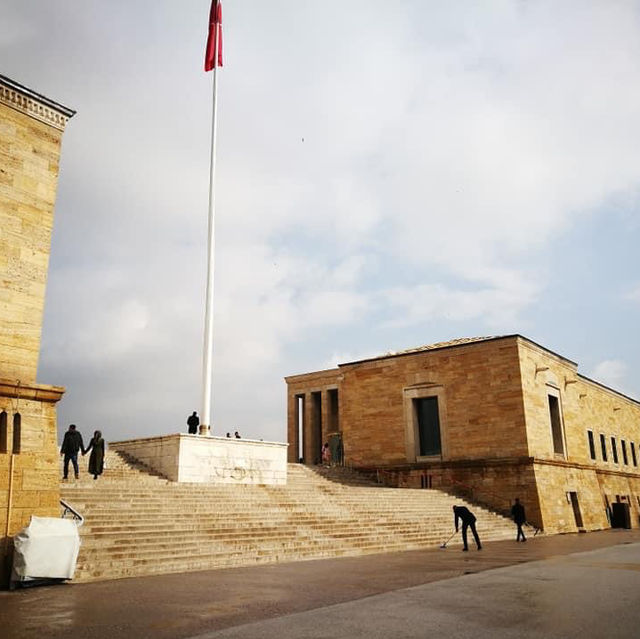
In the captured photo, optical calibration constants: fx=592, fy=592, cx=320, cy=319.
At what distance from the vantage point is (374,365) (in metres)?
29.3

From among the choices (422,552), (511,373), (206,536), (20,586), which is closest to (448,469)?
(511,373)

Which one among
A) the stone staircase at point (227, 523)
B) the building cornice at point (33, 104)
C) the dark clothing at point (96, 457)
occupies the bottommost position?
the stone staircase at point (227, 523)

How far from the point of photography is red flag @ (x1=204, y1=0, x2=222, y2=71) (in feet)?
71.3

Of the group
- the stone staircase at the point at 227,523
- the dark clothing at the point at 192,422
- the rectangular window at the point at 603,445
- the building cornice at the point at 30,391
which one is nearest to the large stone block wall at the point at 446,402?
the stone staircase at the point at 227,523

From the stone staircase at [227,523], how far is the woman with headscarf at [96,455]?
342 millimetres

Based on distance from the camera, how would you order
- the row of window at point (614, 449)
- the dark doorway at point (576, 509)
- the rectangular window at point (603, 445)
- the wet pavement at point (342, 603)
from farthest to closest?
the rectangular window at point (603, 445) < the row of window at point (614, 449) < the dark doorway at point (576, 509) < the wet pavement at point (342, 603)

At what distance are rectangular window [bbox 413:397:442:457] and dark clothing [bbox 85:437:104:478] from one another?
15.9 meters

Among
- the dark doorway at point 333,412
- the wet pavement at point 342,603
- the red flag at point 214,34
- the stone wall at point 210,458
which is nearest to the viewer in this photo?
the wet pavement at point 342,603

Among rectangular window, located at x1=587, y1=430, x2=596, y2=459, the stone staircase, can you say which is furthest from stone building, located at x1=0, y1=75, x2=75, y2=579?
rectangular window, located at x1=587, y1=430, x2=596, y2=459

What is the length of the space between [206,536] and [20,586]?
444 centimetres

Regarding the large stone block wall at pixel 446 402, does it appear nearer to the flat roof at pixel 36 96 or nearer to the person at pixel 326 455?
the person at pixel 326 455

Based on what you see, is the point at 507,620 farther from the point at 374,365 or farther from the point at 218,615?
the point at 374,365

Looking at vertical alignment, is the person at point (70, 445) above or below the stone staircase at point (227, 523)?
above

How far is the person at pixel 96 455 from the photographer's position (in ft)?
50.2
